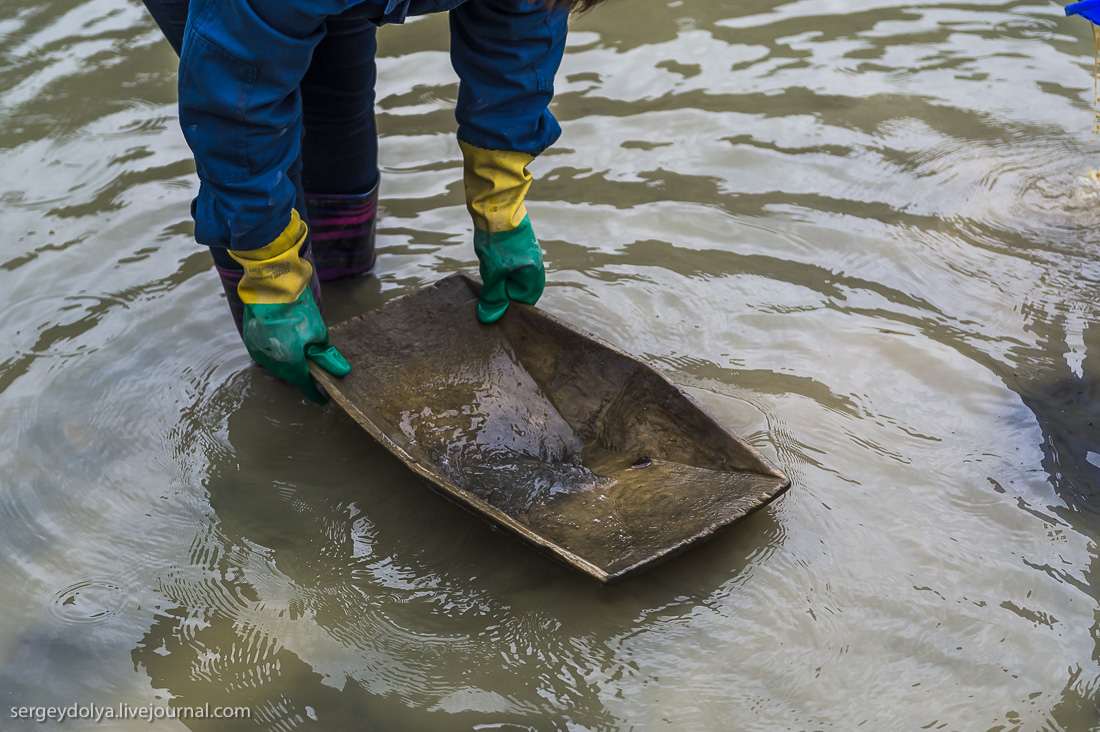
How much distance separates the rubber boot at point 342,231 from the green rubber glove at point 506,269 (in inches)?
18.3

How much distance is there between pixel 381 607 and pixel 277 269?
0.81m

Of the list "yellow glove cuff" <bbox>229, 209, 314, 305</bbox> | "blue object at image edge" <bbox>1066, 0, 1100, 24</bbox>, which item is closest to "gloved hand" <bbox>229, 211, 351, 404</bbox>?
"yellow glove cuff" <bbox>229, 209, 314, 305</bbox>

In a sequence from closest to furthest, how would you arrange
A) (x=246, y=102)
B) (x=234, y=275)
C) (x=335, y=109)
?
(x=246, y=102)
(x=234, y=275)
(x=335, y=109)

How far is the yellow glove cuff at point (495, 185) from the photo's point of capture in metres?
2.29

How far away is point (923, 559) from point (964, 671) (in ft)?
0.92

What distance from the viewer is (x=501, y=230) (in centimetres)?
239

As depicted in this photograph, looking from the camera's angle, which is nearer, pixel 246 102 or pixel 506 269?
pixel 246 102

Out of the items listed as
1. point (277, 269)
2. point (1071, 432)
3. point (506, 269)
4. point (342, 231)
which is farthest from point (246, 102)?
point (1071, 432)

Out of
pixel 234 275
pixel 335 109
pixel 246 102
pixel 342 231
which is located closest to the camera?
pixel 246 102

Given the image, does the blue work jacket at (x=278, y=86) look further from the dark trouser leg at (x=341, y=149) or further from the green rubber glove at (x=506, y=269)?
the dark trouser leg at (x=341, y=149)

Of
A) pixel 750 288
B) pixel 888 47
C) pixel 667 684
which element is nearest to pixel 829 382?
pixel 750 288

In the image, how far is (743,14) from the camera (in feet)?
13.9

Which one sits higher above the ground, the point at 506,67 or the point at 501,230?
the point at 506,67

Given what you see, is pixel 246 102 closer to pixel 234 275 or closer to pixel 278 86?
pixel 278 86
